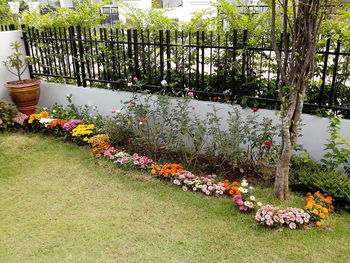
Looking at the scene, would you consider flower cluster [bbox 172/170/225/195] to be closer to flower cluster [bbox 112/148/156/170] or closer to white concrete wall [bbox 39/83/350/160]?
flower cluster [bbox 112/148/156/170]

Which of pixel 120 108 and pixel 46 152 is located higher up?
pixel 120 108

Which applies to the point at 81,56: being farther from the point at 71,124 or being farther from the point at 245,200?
the point at 245,200

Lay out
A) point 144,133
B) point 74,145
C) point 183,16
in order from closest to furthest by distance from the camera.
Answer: point 144,133 → point 74,145 → point 183,16

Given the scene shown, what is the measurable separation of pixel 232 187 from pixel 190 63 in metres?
2.39

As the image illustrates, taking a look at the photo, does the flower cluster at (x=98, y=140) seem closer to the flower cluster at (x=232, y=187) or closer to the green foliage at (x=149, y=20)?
the green foliage at (x=149, y=20)

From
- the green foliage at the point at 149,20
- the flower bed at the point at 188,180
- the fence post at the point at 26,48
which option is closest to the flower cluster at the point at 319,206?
the flower bed at the point at 188,180

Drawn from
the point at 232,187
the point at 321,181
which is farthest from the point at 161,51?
the point at 321,181

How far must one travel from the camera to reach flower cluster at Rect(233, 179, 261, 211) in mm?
4023

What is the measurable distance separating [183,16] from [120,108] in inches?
593

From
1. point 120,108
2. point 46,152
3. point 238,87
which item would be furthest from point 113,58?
point 238,87

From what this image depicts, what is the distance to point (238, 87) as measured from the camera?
5.48 metres

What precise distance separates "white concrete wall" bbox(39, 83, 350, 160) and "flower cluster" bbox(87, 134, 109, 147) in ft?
2.37

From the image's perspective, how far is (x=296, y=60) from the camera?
3.67m

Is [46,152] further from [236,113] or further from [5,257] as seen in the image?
[236,113]
